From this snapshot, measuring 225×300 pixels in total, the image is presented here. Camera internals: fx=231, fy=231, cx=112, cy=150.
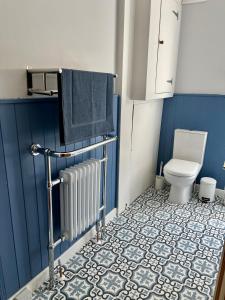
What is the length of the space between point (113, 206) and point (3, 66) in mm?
1596

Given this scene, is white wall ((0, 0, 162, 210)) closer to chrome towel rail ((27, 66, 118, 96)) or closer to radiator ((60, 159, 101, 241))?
chrome towel rail ((27, 66, 118, 96))

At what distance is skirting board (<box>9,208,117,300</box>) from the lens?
4.65 feet

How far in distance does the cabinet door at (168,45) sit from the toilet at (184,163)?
585 millimetres

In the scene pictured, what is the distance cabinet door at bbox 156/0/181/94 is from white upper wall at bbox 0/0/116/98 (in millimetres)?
580

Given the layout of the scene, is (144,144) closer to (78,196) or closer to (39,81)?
(78,196)

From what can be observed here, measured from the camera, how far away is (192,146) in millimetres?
2658

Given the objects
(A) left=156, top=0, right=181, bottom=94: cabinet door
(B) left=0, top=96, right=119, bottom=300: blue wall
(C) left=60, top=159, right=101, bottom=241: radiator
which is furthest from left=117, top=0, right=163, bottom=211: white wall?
(B) left=0, top=96, right=119, bottom=300: blue wall

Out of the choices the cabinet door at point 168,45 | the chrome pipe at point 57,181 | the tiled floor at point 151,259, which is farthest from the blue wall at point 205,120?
the chrome pipe at point 57,181

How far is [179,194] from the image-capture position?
2582 millimetres

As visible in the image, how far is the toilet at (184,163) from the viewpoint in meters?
2.38

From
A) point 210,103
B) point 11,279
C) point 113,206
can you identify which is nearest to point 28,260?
point 11,279

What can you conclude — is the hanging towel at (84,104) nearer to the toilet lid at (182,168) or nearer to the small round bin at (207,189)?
the toilet lid at (182,168)

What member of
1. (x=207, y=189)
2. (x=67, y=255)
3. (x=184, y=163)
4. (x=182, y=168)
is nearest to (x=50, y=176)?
(x=67, y=255)

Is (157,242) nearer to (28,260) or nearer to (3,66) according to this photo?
(28,260)
